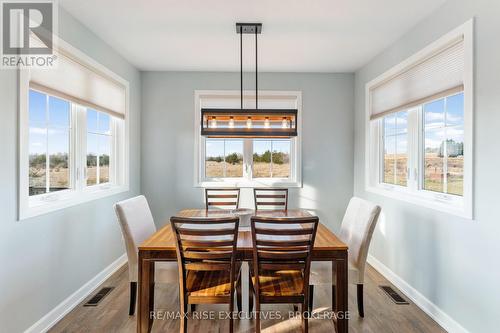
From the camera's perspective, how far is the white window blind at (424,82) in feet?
7.72

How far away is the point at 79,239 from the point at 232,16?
2565 mm

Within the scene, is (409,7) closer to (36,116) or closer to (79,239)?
(36,116)

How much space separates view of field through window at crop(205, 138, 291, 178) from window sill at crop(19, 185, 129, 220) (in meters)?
1.48

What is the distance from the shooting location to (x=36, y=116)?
2.37 meters

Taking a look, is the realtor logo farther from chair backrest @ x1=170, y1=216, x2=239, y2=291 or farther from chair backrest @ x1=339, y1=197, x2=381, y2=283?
chair backrest @ x1=339, y1=197, x2=381, y2=283

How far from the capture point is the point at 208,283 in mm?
2123

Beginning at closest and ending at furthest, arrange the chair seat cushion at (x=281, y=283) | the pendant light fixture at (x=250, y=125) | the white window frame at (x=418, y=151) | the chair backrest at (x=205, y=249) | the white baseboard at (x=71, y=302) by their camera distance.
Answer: the chair backrest at (x=205, y=249), the chair seat cushion at (x=281, y=283), the white window frame at (x=418, y=151), the white baseboard at (x=71, y=302), the pendant light fixture at (x=250, y=125)

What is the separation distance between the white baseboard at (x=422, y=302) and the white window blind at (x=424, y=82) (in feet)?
5.99

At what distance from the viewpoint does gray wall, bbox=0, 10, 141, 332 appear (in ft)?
6.44

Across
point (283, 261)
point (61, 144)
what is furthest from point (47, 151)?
point (283, 261)

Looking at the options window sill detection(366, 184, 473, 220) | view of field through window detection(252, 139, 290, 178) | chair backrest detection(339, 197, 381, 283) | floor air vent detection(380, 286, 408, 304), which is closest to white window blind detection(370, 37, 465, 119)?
window sill detection(366, 184, 473, 220)

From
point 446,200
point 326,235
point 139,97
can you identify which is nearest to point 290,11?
point 326,235

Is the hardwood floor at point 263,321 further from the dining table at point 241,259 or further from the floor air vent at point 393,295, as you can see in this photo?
the dining table at point 241,259

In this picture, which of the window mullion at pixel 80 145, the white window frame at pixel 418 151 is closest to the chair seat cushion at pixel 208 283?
the window mullion at pixel 80 145
